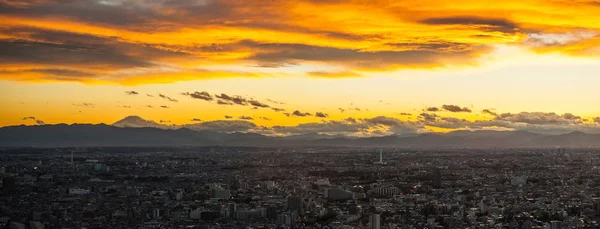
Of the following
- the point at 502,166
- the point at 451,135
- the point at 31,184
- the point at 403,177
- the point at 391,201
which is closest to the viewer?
the point at 391,201

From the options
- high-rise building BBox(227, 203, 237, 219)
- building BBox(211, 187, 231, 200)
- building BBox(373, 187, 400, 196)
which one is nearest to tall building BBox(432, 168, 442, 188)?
building BBox(373, 187, 400, 196)

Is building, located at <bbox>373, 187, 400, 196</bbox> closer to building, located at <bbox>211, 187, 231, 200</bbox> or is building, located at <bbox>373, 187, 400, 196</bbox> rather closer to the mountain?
building, located at <bbox>211, 187, 231, 200</bbox>

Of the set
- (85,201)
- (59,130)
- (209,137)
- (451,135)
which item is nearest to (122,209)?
(85,201)

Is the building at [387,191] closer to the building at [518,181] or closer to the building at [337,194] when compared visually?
the building at [337,194]

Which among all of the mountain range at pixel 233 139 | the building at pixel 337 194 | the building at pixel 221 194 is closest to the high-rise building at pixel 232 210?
the building at pixel 221 194

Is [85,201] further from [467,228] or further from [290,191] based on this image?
[467,228]

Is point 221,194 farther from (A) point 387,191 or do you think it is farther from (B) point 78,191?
(A) point 387,191

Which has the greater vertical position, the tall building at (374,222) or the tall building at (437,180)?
the tall building at (437,180)
